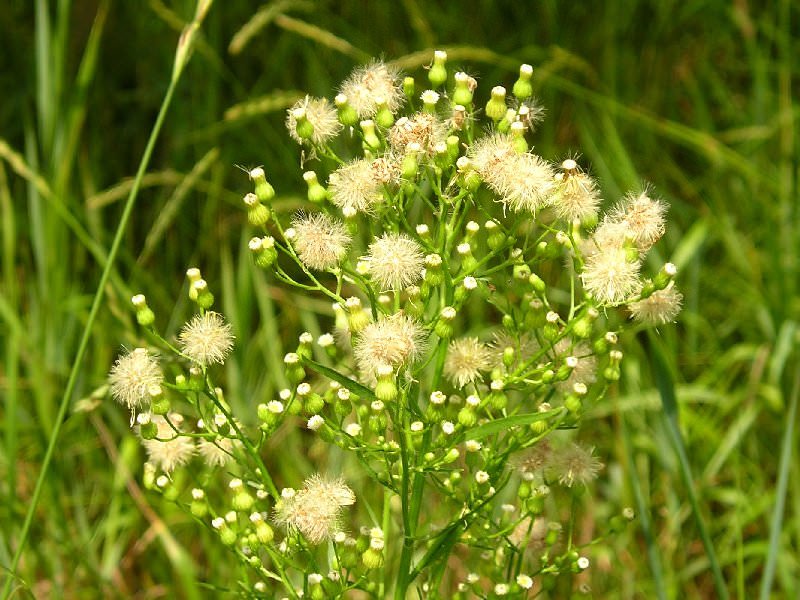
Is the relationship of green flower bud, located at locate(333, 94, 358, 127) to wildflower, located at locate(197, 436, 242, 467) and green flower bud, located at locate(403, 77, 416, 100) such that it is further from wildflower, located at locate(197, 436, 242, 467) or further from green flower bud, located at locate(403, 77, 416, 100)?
wildflower, located at locate(197, 436, 242, 467)

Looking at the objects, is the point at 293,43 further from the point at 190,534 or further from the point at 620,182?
the point at 190,534

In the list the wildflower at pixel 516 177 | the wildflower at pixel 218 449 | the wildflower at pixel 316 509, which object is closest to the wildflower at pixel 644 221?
the wildflower at pixel 516 177

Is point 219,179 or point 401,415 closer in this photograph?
point 401,415

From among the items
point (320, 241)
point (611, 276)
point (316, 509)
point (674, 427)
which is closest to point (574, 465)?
point (674, 427)

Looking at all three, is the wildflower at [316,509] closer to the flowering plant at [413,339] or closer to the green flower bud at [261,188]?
the flowering plant at [413,339]

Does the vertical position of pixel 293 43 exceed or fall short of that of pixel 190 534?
it exceeds it

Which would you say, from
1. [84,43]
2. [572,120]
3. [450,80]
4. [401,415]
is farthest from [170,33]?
[401,415]

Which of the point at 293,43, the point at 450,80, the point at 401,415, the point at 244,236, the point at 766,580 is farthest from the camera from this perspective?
the point at 293,43

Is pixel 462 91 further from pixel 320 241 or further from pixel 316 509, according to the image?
pixel 316 509
